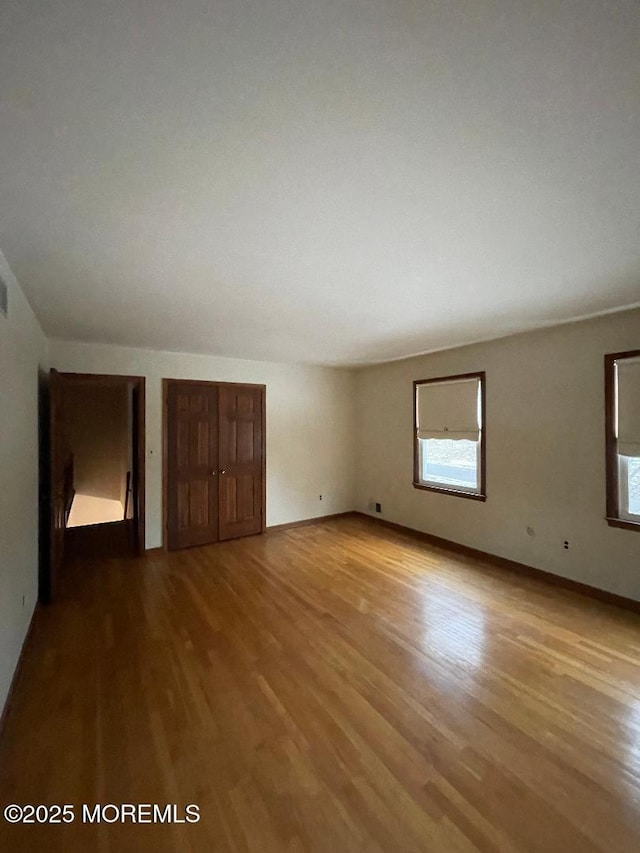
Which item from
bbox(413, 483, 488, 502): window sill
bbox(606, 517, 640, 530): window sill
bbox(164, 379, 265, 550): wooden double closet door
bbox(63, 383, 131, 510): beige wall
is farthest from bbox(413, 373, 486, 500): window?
bbox(63, 383, 131, 510): beige wall

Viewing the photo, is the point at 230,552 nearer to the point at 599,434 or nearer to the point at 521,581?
the point at 521,581

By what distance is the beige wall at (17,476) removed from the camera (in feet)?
6.37

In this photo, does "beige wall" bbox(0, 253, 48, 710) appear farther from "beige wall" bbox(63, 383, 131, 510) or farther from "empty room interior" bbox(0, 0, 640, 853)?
"beige wall" bbox(63, 383, 131, 510)

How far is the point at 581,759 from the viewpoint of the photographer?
1639mm

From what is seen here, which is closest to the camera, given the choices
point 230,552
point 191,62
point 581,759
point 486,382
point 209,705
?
point 191,62

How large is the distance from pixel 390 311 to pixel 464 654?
8.47ft

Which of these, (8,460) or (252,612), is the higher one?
(8,460)

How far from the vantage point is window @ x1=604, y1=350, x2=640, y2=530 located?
9.82ft

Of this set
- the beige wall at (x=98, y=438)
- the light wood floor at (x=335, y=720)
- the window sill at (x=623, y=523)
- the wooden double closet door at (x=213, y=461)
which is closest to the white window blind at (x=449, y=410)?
the window sill at (x=623, y=523)

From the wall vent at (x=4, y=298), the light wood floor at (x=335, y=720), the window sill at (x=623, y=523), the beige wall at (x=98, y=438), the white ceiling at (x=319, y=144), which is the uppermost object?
the white ceiling at (x=319, y=144)

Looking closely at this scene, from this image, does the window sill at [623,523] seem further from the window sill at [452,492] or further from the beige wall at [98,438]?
the beige wall at [98,438]

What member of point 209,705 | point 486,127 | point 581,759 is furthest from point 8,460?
point 581,759

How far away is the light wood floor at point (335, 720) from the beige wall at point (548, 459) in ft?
1.53

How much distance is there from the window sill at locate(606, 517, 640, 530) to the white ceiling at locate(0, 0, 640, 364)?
6.36 ft
